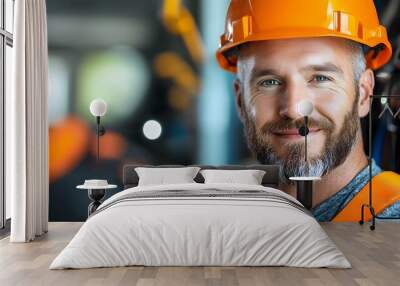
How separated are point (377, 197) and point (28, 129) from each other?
4.24m

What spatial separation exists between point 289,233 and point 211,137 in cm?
294

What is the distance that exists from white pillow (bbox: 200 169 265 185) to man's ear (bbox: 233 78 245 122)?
82 centimetres

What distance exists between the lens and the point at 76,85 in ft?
24.1

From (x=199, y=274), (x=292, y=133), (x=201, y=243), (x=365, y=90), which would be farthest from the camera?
(x=365, y=90)

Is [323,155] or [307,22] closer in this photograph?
[307,22]

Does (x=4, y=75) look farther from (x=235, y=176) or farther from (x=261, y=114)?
(x=261, y=114)

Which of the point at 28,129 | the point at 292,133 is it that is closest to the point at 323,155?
the point at 292,133

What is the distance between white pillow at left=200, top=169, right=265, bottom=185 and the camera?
261 inches

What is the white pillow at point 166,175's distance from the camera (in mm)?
6738

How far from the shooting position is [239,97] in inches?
286

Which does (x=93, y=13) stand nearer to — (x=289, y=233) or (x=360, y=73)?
(x=360, y=73)

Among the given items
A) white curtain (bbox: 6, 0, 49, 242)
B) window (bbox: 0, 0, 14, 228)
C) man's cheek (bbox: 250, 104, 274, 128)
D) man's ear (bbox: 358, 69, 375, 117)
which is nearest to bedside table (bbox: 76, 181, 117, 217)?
white curtain (bbox: 6, 0, 49, 242)

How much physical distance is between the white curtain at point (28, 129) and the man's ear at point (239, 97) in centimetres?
231

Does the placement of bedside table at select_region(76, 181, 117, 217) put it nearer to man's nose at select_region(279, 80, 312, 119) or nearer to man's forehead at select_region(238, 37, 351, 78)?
man's nose at select_region(279, 80, 312, 119)
